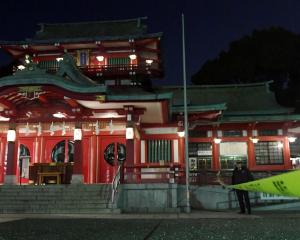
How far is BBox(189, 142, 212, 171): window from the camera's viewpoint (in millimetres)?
22734

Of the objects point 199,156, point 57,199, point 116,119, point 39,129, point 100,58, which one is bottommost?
point 57,199

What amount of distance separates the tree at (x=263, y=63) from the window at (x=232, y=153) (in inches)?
876

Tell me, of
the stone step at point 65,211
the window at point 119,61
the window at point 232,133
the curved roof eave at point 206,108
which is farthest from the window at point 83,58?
the stone step at point 65,211

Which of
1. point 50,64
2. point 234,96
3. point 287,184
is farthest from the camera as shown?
point 234,96

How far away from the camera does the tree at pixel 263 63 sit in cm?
4500

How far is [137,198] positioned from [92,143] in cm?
623

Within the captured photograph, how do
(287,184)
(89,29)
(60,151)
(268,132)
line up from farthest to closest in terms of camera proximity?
(89,29) → (268,132) → (60,151) → (287,184)

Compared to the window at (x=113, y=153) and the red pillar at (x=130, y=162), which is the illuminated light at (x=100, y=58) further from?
the red pillar at (x=130, y=162)

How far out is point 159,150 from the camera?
21.4 metres

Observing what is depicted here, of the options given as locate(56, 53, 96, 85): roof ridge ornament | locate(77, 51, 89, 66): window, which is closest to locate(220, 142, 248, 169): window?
locate(56, 53, 96, 85): roof ridge ornament

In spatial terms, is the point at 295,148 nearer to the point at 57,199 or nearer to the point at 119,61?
the point at 119,61

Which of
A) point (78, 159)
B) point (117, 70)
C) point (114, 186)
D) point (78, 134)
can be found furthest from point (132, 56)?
point (114, 186)

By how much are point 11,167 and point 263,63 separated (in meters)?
36.0

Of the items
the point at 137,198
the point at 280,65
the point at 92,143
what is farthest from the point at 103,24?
the point at 280,65
